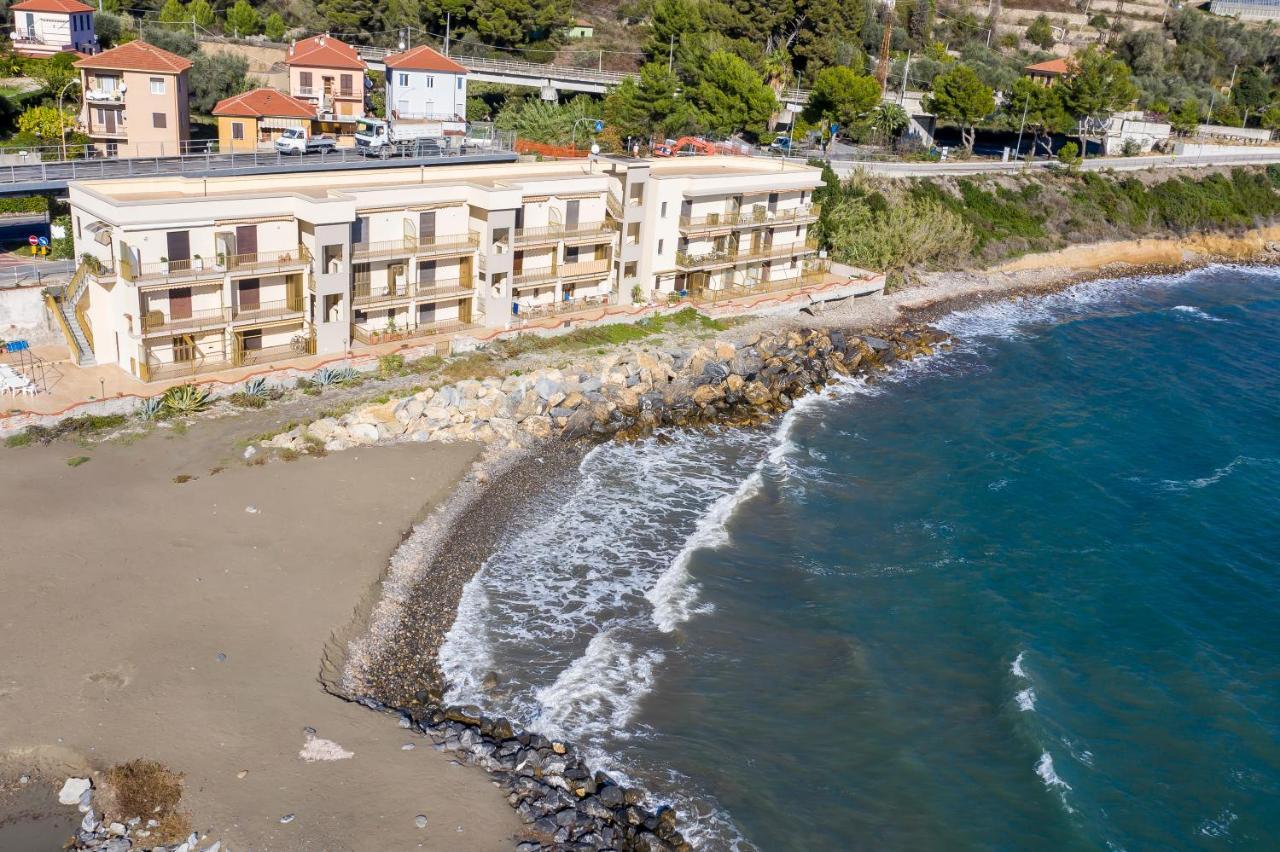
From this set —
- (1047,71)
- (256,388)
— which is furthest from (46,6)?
(1047,71)

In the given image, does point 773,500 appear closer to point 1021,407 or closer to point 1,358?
point 1021,407

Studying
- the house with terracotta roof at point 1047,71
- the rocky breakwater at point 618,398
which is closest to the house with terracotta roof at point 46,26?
the rocky breakwater at point 618,398

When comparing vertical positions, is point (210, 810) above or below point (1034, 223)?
below

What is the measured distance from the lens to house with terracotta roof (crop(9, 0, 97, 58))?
268 ft

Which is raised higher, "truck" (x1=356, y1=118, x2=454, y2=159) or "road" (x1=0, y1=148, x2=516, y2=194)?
"truck" (x1=356, y1=118, x2=454, y2=159)

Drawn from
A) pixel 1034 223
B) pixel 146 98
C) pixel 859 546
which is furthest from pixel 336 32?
pixel 859 546

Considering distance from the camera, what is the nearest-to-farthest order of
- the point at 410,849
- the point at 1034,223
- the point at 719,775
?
the point at 410,849
the point at 719,775
the point at 1034,223

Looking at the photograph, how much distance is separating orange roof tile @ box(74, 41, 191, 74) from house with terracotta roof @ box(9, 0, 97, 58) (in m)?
22.7

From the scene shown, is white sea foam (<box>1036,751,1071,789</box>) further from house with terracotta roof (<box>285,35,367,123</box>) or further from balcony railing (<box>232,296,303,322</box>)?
house with terracotta roof (<box>285,35,367,123</box>)

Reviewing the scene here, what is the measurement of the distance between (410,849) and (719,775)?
8.38 meters

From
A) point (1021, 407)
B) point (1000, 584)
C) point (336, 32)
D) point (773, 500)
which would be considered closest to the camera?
point (1000, 584)

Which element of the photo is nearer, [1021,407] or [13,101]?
[1021,407]

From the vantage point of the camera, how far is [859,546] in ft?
130

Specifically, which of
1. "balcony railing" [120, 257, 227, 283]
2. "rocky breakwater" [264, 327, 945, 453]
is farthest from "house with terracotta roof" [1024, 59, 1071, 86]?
"balcony railing" [120, 257, 227, 283]
